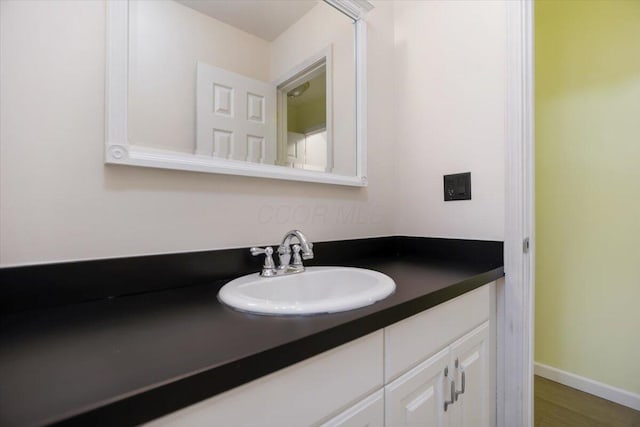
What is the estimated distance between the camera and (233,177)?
0.90m

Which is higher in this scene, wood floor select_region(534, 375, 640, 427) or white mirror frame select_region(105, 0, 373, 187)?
white mirror frame select_region(105, 0, 373, 187)

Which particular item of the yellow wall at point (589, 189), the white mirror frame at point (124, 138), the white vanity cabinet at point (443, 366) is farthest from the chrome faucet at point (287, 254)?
the yellow wall at point (589, 189)

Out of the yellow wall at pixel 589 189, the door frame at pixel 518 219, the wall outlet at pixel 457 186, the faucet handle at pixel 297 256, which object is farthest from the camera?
the yellow wall at pixel 589 189

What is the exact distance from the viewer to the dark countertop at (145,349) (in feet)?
0.98

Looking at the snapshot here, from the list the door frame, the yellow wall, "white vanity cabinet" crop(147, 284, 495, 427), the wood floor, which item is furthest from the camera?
the yellow wall

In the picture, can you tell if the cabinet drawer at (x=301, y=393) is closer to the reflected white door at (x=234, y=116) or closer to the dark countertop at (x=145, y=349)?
the dark countertop at (x=145, y=349)

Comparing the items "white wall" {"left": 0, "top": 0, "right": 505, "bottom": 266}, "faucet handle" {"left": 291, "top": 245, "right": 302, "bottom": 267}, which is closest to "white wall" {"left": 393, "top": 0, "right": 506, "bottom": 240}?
"white wall" {"left": 0, "top": 0, "right": 505, "bottom": 266}

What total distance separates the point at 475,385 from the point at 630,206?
1302 millimetres

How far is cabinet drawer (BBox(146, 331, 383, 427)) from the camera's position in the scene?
0.38m

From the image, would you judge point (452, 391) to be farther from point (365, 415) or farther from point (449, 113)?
point (449, 113)

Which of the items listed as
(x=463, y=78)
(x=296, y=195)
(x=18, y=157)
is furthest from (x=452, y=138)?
(x=18, y=157)

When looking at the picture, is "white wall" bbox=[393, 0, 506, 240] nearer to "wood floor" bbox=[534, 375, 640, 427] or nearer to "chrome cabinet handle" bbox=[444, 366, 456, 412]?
"chrome cabinet handle" bbox=[444, 366, 456, 412]

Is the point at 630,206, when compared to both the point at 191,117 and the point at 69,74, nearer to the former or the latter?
the point at 191,117

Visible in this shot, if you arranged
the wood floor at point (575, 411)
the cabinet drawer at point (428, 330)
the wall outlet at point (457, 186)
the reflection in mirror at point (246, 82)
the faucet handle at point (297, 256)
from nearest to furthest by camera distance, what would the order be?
the cabinet drawer at point (428, 330) < the reflection in mirror at point (246, 82) < the faucet handle at point (297, 256) < the wall outlet at point (457, 186) < the wood floor at point (575, 411)
